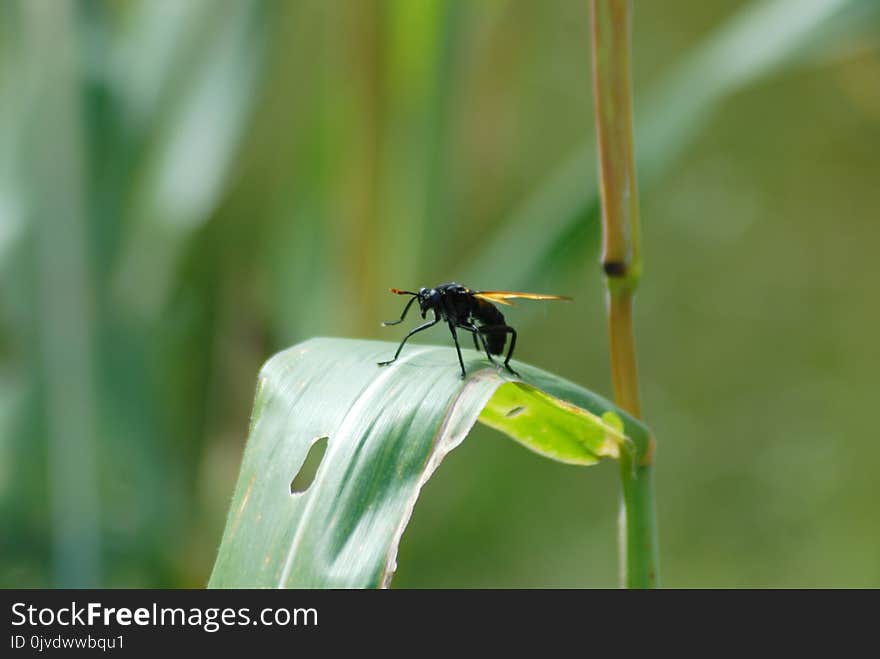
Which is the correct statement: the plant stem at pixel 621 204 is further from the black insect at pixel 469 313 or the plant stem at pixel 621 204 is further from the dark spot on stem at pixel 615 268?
the black insect at pixel 469 313

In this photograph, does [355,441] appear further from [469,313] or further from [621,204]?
[469,313]

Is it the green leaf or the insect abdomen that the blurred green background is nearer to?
the insect abdomen

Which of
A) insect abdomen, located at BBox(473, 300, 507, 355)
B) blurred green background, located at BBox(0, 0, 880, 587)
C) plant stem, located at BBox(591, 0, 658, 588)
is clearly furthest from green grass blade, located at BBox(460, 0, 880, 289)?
plant stem, located at BBox(591, 0, 658, 588)

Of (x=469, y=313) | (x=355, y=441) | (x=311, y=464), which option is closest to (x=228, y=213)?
(x=311, y=464)

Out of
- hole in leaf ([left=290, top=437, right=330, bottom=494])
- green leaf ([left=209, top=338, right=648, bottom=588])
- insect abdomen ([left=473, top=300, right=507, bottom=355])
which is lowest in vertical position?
hole in leaf ([left=290, top=437, right=330, bottom=494])

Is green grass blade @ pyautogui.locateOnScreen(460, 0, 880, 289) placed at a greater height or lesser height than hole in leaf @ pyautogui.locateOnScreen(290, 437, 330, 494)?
greater
